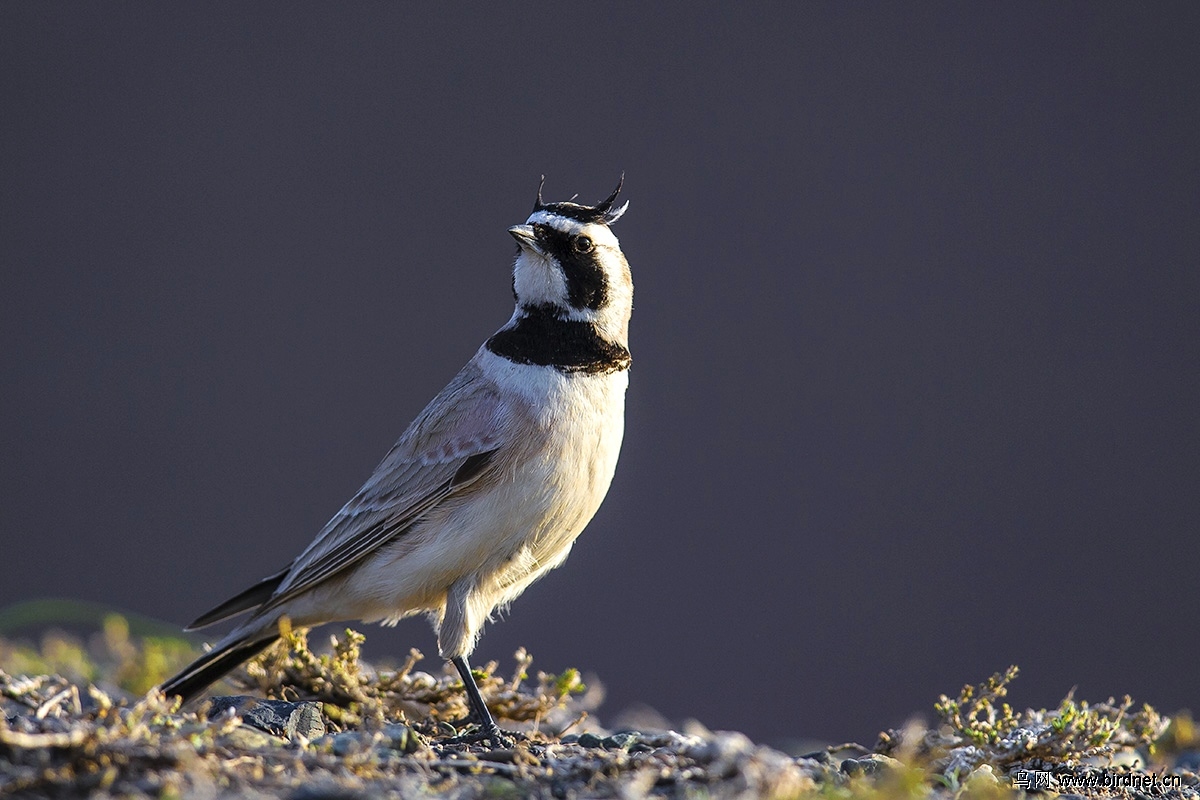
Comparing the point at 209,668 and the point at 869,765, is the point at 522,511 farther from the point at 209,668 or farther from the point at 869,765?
the point at 869,765

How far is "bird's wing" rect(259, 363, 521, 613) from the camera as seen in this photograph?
416 centimetres

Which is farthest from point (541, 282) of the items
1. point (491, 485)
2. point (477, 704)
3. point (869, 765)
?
point (869, 765)

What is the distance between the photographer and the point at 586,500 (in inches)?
166

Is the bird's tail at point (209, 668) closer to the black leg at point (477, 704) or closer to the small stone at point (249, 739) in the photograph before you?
the black leg at point (477, 704)

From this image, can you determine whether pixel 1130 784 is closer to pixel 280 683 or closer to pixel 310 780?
pixel 310 780

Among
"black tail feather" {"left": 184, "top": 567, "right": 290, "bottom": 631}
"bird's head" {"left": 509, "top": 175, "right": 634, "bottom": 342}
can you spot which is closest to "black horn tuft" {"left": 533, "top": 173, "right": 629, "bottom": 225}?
"bird's head" {"left": 509, "top": 175, "right": 634, "bottom": 342}

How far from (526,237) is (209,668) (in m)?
1.93

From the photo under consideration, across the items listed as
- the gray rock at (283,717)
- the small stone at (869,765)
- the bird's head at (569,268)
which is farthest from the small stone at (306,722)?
the bird's head at (569,268)

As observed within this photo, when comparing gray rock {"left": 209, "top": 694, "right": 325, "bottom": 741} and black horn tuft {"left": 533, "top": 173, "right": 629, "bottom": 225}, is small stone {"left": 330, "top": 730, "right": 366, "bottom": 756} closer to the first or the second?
gray rock {"left": 209, "top": 694, "right": 325, "bottom": 741}

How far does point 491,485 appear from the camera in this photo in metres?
4.13

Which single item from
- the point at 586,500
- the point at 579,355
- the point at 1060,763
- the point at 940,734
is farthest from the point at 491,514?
the point at 1060,763

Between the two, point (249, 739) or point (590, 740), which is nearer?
point (249, 739)

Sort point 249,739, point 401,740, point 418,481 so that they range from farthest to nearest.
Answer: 1. point 418,481
2. point 401,740
3. point 249,739

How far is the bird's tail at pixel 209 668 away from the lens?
3.89m
